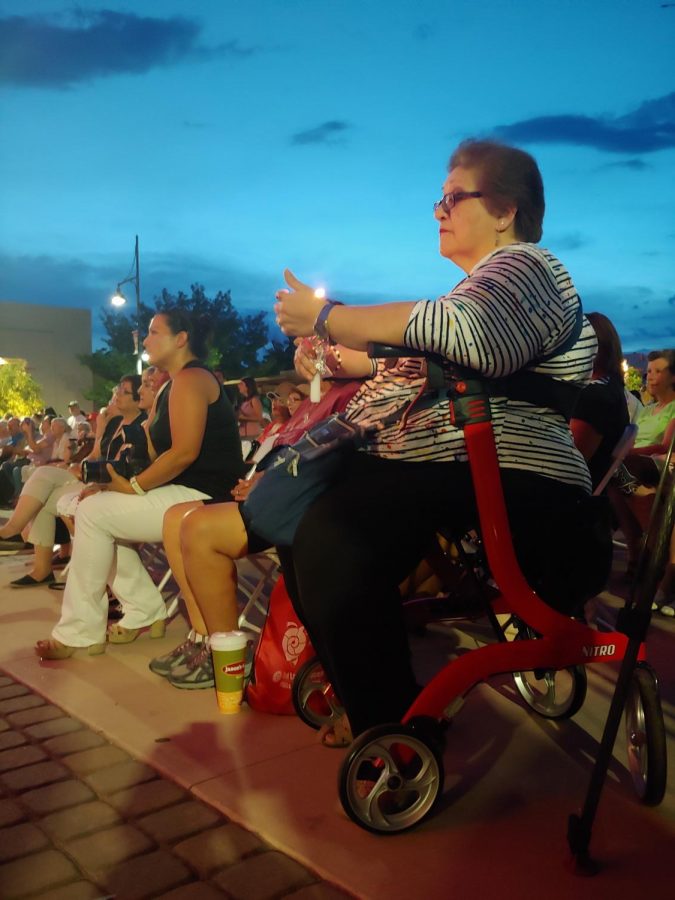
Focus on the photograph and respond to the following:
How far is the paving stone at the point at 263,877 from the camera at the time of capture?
6.97 ft

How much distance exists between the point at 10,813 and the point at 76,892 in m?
0.56

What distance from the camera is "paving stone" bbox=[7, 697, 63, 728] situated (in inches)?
134

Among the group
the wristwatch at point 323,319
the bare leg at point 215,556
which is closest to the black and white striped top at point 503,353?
the wristwatch at point 323,319

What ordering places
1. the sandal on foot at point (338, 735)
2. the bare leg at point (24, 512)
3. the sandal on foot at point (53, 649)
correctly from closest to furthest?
the sandal on foot at point (338, 735)
the sandal on foot at point (53, 649)
the bare leg at point (24, 512)

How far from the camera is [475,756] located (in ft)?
9.74

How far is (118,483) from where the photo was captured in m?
4.54

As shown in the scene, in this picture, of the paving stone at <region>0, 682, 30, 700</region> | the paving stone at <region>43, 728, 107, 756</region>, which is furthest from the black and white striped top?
the paving stone at <region>0, 682, 30, 700</region>

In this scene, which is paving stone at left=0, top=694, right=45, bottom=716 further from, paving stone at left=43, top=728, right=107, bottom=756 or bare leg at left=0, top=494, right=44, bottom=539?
bare leg at left=0, top=494, right=44, bottom=539

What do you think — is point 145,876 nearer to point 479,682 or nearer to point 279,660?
point 479,682

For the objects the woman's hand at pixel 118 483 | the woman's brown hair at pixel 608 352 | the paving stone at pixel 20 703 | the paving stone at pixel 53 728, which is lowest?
the paving stone at pixel 20 703

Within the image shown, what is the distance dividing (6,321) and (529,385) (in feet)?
213

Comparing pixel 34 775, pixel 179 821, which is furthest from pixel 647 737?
pixel 34 775

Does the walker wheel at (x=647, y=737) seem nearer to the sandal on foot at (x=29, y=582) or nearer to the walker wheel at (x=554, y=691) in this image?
the walker wheel at (x=554, y=691)

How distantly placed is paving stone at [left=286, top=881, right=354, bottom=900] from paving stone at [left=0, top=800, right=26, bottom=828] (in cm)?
95
